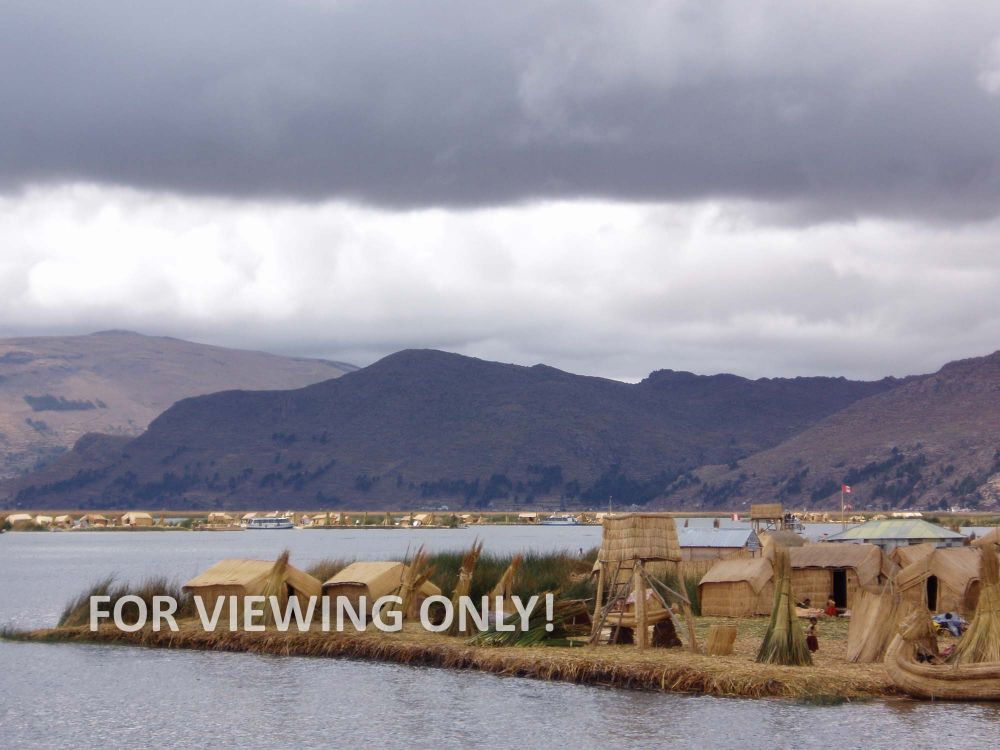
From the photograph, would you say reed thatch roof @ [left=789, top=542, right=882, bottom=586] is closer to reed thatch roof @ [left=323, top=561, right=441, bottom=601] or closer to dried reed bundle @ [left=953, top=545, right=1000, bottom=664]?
reed thatch roof @ [left=323, top=561, right=441, bottom=601]

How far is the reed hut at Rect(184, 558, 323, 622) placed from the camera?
117 feet

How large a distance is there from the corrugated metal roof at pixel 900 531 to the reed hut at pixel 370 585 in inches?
699

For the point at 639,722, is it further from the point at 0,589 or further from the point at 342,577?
the point at 0,589

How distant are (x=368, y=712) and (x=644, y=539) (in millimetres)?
6783

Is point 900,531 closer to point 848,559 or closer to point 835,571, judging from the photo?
point 835,571

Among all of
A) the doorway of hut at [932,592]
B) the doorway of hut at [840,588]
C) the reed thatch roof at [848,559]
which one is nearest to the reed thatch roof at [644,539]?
the reed thatch roof at [848,559]

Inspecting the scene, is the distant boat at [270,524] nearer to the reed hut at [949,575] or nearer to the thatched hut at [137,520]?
the thatched hut at [137,520]

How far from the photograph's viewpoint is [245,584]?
116ft

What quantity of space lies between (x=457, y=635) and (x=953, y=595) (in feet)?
43.6

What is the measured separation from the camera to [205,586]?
3616 cm

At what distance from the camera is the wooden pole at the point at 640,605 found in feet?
96.2

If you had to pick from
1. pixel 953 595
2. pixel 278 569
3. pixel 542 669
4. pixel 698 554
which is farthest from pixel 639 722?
pixel 698 554

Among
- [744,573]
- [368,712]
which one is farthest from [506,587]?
[368,712]

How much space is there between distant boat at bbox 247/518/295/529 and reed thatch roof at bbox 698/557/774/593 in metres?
144
